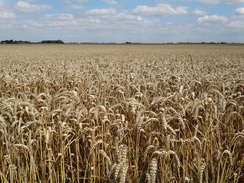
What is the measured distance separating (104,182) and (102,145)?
1.26 feet

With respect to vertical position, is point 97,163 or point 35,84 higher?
point 35,84

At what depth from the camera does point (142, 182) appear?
9.19 ft

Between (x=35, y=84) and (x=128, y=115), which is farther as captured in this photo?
(x=35, y=84)

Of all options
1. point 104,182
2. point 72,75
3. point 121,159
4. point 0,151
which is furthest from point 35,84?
point 121,159

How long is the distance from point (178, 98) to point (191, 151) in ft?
3.61

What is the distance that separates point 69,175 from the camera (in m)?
3.23

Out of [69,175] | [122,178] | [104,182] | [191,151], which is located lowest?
[69,175]

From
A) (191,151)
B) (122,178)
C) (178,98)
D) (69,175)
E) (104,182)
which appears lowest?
(69,175)

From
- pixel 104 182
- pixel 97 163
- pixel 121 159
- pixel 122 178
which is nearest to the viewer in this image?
pixel 122 178

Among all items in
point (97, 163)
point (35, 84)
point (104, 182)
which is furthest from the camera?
point (35, 84)

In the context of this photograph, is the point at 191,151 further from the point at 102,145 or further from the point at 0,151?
the point at 0,151

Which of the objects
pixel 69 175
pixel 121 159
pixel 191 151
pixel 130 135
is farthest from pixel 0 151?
pixel 191 151

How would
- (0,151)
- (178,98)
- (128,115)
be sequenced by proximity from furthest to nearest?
(178,98) < (128,115) < (0,151)

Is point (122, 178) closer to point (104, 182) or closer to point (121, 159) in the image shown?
point (121, 159)
